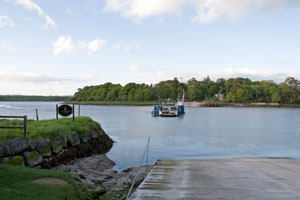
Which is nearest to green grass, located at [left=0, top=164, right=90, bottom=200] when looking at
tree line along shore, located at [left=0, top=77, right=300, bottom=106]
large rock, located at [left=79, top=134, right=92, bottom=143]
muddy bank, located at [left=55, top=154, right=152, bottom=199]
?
muddy bank, located at [left=55, top=154, right=152, bottom=199]

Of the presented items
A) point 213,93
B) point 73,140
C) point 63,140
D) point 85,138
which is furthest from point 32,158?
point 213,93

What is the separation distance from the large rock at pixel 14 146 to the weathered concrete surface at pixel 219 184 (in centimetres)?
519

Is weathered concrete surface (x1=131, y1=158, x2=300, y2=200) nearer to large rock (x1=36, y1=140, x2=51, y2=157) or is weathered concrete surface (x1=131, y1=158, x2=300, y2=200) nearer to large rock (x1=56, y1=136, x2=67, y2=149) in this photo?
large rock (x1=36, y1=140, x2=51, y2=157)

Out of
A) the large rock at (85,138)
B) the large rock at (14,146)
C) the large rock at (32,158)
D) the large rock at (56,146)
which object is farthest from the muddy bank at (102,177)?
the large rock at (14,146)

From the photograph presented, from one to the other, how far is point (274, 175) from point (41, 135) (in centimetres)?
1007

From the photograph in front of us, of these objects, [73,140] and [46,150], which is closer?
[46,150]

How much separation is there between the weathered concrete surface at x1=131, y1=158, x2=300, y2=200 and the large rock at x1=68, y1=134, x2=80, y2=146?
20.6 feet

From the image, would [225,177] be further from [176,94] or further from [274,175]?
[176,94]

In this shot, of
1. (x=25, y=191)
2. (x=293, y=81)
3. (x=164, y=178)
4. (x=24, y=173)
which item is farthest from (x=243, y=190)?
(x=293, y=81)

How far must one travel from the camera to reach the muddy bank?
30.0 feet

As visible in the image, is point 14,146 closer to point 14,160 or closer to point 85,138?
point 14,160

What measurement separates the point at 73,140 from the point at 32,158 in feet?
16.0

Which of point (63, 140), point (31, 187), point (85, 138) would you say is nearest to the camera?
point (31, 187)

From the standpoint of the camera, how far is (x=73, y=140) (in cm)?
1582
